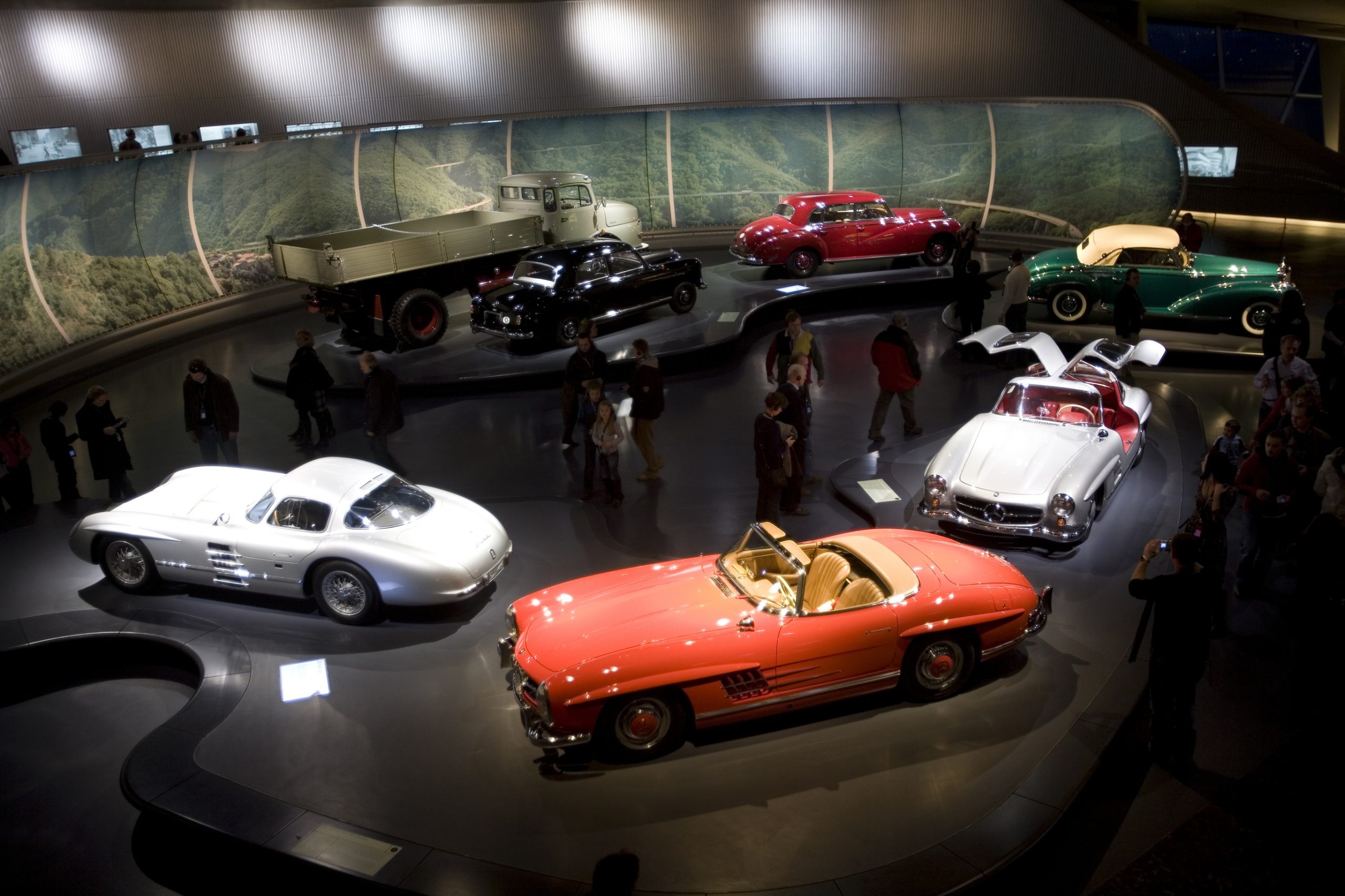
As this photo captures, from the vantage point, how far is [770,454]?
8.08m

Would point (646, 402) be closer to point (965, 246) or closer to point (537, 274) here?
point (537, 274)

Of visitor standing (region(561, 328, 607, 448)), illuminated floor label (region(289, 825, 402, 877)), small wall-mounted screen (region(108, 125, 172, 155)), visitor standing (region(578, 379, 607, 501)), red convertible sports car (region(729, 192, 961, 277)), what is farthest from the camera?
small wall-mounted screen (region(108, 125, 172, 155))

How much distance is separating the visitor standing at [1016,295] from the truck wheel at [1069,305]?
5.28ft

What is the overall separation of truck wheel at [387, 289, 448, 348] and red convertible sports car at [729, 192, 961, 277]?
18.6ft

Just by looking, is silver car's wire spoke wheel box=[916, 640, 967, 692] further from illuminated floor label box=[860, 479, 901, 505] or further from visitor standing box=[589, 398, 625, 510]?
visitor standing box=[589, 398, 625, 510]

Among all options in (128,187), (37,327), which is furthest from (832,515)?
(128,187)

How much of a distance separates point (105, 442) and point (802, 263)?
11272 millimetres

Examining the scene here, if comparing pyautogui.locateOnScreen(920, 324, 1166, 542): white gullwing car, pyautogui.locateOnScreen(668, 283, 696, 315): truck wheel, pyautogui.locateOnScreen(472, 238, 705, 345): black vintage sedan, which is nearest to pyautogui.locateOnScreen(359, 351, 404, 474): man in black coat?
pyautogui.locateOnScreen(472, 238, 705, 345): black vintage sedan

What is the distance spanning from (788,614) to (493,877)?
2.33 m

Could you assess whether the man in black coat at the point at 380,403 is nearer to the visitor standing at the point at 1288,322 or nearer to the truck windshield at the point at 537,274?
the truck windshield at the point at 537,274

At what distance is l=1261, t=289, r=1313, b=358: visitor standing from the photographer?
10711 millimetres

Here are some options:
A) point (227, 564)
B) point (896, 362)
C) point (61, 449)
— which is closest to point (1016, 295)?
point (896, 362)

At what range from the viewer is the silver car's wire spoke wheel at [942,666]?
20.2 feet

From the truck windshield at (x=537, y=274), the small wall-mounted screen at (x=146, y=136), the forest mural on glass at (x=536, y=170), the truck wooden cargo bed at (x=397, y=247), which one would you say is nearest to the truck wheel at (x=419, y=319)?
the truck wooden cargo bed at (x=397, y=247)
